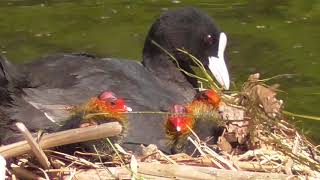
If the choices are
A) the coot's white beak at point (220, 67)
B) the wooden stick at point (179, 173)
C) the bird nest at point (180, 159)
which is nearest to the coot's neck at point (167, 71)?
the coot's white beak at point (220, 67)

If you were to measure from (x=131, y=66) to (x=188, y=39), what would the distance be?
0.65 meters

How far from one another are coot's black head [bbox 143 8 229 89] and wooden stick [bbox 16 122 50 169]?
Answer: 2.35 m

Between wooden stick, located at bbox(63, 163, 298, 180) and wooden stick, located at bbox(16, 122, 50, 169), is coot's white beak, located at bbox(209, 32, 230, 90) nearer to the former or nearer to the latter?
wooden stick, located at bbox(63, 163, 298, 180)

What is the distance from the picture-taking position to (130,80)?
5965 mm

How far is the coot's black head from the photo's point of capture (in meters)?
6.82

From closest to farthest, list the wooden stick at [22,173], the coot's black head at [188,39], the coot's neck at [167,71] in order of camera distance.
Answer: the wooden stick at [22,173] → the coot's neck at [167,71] → the coot's black head at [188,39]

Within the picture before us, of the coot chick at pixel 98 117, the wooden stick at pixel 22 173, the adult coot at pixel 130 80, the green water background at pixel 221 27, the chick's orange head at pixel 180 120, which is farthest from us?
the green water background at pixel 221 27

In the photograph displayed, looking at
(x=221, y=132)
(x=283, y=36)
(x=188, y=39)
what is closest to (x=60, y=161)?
(x=221, y=132)

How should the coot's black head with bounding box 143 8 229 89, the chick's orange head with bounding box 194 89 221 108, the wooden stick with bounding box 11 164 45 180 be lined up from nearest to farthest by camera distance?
the wooden stick with bounding box 11 164 45 180 < the chick's orange head with bounding box 194 89 221 108 < the coot's black head with bounding box 143 8 229 89

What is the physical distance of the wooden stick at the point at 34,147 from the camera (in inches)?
169

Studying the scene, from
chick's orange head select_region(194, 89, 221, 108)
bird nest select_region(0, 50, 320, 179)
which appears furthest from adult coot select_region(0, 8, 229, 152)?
bird nest select_region(0, 50, 320, 179)

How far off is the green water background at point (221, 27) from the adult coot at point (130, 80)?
1.83m

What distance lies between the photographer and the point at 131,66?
20.7ft

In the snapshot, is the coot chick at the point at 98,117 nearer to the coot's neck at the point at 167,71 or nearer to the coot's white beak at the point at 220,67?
the coot's neck at the point at 167,71
